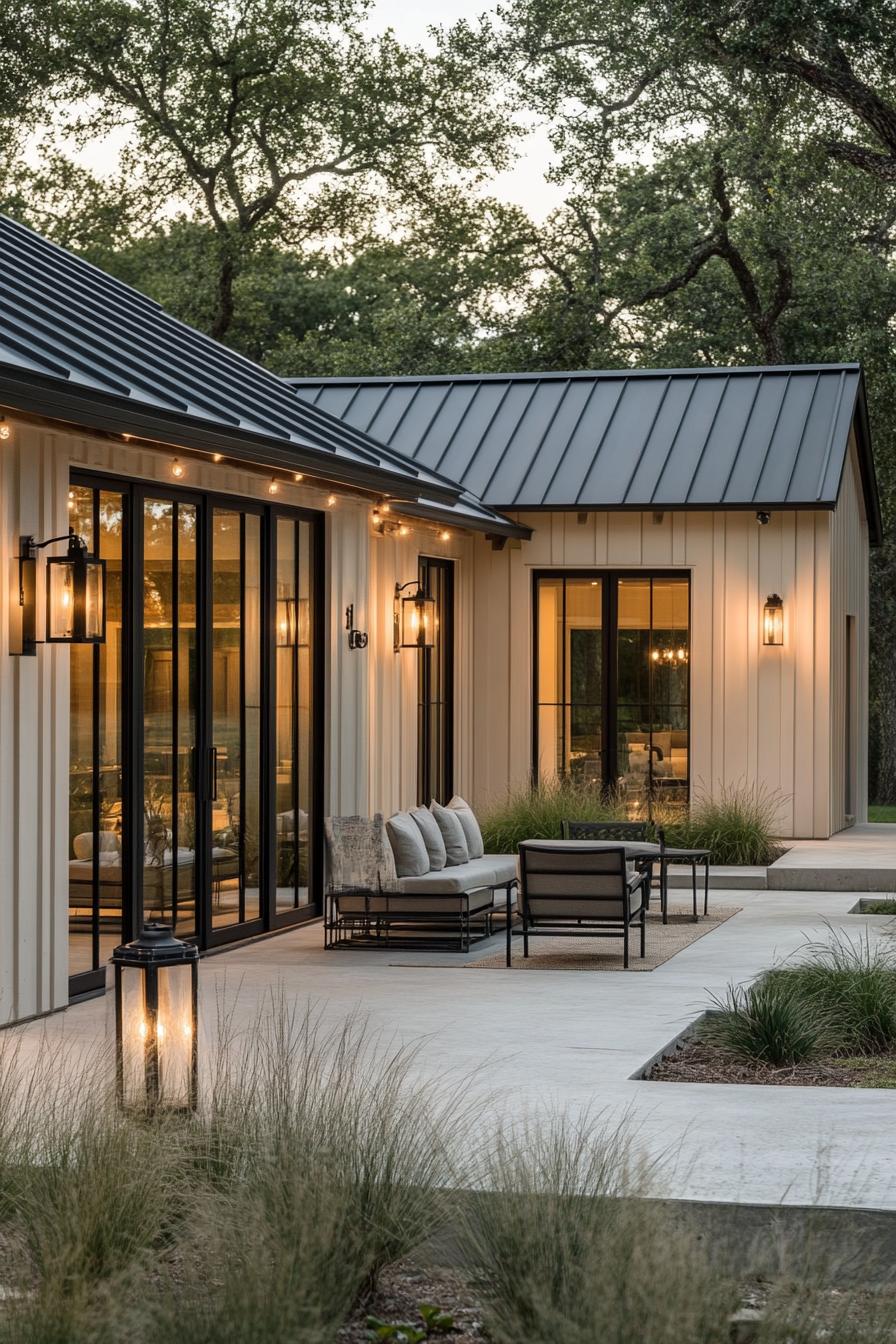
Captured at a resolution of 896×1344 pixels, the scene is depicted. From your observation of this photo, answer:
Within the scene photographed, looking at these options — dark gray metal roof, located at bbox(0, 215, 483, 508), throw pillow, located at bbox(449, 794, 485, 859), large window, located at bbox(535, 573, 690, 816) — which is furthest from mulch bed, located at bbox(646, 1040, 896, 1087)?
large window, located at bbox(535, 573, 690, 816)

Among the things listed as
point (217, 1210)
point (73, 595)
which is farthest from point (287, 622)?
point (217, 1210)

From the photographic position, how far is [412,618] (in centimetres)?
1491

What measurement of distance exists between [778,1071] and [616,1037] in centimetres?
→ 89

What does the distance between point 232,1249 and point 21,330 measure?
574cm

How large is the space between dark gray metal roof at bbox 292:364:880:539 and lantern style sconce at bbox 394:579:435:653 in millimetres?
2606

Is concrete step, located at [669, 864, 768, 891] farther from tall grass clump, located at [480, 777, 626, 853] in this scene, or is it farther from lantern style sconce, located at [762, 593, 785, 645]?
lantern style sconce, located at [762, 593, 785, 645]

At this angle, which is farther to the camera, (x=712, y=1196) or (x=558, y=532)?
(x=558, y=532)

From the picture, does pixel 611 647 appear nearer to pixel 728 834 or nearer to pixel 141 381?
pixel 728 834

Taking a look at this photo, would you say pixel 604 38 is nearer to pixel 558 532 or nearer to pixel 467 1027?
pixel 558 532

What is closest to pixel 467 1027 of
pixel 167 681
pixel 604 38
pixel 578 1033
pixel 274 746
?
pixel 578 1033

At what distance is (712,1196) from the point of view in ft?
16.9

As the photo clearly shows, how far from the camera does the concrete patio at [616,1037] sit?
5543mm

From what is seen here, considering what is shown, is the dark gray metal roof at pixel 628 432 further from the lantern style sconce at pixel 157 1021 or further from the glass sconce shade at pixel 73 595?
the lantern style sconce at pixel 157 1021

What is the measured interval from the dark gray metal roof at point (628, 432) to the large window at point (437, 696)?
1209mm
